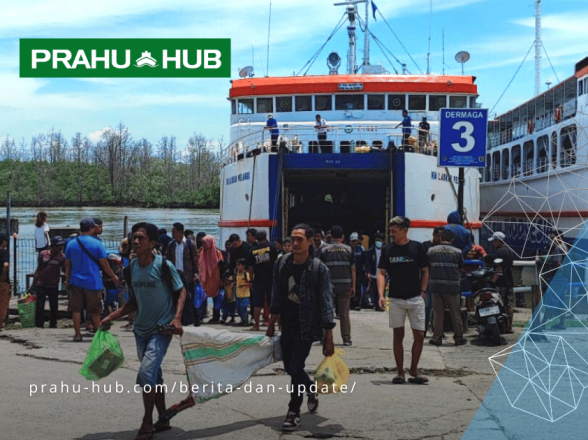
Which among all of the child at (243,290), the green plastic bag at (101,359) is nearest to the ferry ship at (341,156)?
the child at (243,290)

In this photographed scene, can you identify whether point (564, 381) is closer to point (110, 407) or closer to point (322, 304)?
point (322, 304)

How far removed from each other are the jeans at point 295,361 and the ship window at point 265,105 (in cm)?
1747

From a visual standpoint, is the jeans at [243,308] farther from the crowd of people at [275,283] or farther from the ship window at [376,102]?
the ship window at [376,102]

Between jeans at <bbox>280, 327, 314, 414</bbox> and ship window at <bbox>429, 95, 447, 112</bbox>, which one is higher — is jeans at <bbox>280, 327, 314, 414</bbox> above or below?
below

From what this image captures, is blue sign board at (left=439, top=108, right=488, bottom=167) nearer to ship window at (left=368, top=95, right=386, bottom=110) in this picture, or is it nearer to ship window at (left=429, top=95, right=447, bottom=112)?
ship window at (left=368, top=95, right=386, bottom=110)

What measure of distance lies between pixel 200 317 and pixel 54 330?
7.62 ft

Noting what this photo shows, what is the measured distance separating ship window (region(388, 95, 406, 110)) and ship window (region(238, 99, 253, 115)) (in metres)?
4.13

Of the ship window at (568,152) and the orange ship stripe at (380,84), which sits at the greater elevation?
the orange ship stripe at (380,84)

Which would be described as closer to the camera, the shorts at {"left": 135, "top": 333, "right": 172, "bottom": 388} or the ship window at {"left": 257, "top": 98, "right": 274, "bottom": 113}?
the shorts at {"left": 135, "top": 333, "right": 172, "bottom": 388}

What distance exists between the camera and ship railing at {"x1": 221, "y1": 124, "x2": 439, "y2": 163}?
19.3 metres

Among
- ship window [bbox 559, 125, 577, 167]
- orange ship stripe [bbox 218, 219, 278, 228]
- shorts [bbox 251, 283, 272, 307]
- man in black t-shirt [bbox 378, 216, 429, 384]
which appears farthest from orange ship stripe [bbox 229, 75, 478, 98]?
man in black t-shirt [bbox 378, 216, 429, 384]

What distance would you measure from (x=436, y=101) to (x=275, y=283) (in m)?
17.4

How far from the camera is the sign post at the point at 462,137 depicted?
11328mm

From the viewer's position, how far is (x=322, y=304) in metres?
5.68
